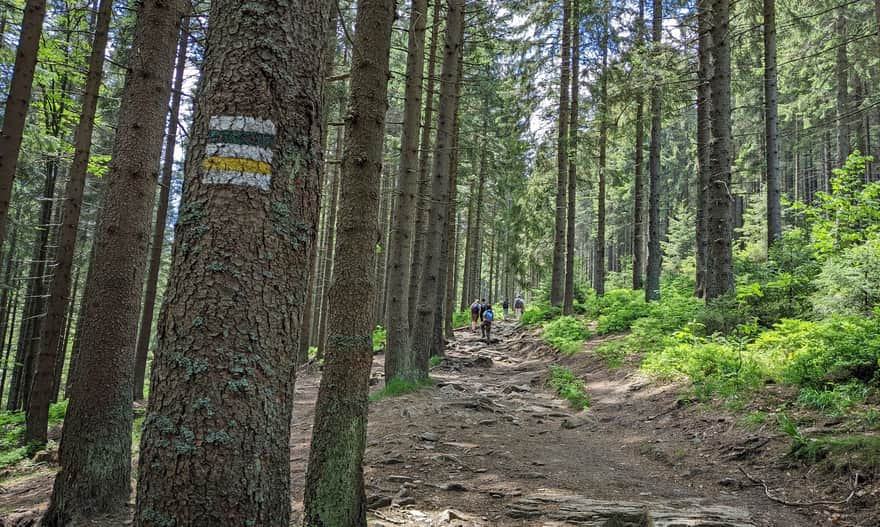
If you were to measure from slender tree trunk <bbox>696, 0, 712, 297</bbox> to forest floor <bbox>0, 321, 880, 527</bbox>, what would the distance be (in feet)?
19.9

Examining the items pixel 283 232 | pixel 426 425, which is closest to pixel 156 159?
pixel 283 232

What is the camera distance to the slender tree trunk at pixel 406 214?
9.13 m

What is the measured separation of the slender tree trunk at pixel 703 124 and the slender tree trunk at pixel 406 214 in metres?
6.02

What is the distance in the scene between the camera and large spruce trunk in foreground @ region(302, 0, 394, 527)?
3.58m

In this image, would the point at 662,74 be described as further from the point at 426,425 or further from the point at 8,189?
the point at 8,189

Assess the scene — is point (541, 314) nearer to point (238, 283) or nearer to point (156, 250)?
point (156, 250)

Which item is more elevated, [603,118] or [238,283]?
Result: [603,118]

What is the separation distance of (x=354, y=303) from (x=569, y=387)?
7.43 meters

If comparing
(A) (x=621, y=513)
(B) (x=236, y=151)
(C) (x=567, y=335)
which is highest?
(B) (x=236, y=151)

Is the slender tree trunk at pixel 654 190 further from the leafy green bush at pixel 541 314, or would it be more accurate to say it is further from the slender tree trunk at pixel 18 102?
the slender tree trunk at pixel 18 102

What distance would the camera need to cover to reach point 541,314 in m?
21.1

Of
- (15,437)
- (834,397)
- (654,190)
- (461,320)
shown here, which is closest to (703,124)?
(654,190)

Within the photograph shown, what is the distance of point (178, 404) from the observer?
197 cm

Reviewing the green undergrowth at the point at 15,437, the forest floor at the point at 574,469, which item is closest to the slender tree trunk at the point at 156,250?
the green undergrowth at the point at 15,437
